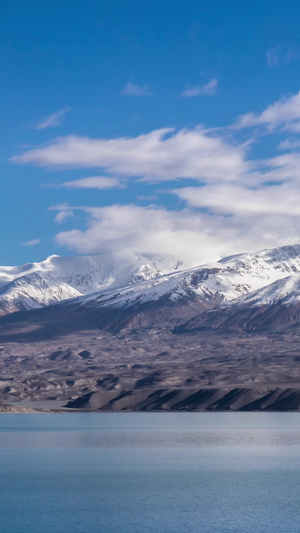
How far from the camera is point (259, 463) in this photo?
284 ft

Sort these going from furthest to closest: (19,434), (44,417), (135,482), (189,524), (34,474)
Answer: (44,417), (19,434), (34,474), (135,482), (189,524)

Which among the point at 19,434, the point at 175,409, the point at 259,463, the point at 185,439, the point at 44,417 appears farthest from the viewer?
the point at 175,409

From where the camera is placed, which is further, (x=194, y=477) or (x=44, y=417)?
(x=44, y=417)

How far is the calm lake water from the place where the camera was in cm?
5644

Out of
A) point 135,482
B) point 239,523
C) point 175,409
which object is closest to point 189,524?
point 239,523

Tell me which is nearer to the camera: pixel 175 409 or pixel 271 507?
pixel 271 507

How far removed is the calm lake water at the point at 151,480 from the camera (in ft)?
185

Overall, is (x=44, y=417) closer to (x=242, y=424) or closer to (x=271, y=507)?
(x=242, y=424)

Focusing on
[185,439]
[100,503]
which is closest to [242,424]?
[185,439]

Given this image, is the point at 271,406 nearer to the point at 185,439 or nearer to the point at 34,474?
the point at 185,439

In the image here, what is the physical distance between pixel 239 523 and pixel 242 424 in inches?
3486

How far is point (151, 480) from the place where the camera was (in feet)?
249

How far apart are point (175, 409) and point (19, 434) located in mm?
69270

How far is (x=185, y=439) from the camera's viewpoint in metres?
115
